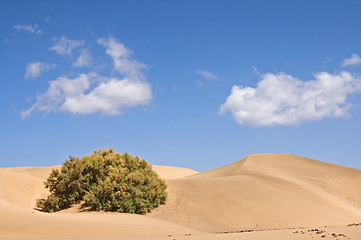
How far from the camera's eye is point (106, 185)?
65.7ft

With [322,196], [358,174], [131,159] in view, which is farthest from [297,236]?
[358,174]

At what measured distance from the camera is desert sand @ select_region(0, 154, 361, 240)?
1347 centimetres

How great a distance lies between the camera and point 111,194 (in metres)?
19.9

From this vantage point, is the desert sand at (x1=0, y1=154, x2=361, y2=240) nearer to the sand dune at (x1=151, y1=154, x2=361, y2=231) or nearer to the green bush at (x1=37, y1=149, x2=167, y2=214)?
the sand dune at (x1=151, y1=154, x2=361, y2=231)

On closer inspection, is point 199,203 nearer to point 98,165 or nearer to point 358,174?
point 98,165

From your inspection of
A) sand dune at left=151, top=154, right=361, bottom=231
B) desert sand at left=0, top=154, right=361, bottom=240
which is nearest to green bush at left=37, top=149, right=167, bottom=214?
desert sand at left=0, top=154, right=361, bottom=240

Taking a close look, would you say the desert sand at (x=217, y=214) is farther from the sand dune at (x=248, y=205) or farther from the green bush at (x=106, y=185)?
the green bush at (x=106, y=185)

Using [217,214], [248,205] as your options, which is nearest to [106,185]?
[217,214]

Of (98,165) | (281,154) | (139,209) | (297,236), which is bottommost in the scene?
(297,236)

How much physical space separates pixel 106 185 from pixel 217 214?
6.56 meters

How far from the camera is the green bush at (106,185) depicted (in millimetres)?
20094

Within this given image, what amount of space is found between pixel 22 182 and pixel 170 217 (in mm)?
15714

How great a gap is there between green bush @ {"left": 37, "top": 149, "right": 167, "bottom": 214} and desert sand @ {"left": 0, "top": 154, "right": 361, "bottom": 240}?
81 cm

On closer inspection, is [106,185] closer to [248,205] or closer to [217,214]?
[217,214]
